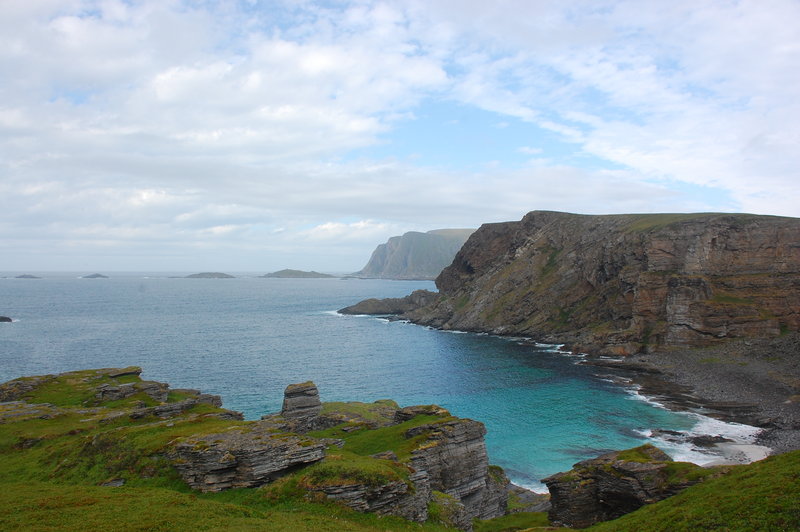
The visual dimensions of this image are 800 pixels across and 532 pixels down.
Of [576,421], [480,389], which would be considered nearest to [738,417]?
[576,421]

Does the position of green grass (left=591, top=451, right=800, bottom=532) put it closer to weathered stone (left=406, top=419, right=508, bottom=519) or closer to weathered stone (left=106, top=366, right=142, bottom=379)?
weathered stone (left=406, top=419, right=508, bottom=519)

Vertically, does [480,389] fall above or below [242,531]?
below

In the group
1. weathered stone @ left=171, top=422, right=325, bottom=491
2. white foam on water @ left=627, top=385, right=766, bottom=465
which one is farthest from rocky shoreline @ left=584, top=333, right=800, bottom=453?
weathered stone @ left=171, top=422, right=325, bottom=491

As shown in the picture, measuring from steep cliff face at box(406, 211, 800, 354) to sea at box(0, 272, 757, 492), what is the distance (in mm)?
13646

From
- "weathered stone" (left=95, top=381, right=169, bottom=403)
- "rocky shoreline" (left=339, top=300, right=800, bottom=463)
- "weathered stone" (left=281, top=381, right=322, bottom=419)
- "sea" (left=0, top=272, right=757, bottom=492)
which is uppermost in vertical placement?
"weathered stone" (left=281, top=381, right=322, bottom=419)

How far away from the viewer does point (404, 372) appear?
98.2 metres

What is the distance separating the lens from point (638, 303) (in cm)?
11531

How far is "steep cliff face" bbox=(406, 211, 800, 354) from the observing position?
10469 centimetres

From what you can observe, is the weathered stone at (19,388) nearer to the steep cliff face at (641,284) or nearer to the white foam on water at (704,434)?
the white foam on water at (704,434)

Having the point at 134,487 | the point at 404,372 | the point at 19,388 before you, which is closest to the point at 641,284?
the point at 404,372

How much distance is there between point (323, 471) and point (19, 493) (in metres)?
14.7

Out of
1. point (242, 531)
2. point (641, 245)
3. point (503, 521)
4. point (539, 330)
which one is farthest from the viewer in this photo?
point (539, 330)

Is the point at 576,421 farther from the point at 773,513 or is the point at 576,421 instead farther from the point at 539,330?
the point at 539,330

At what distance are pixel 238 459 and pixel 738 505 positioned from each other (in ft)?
79.6
